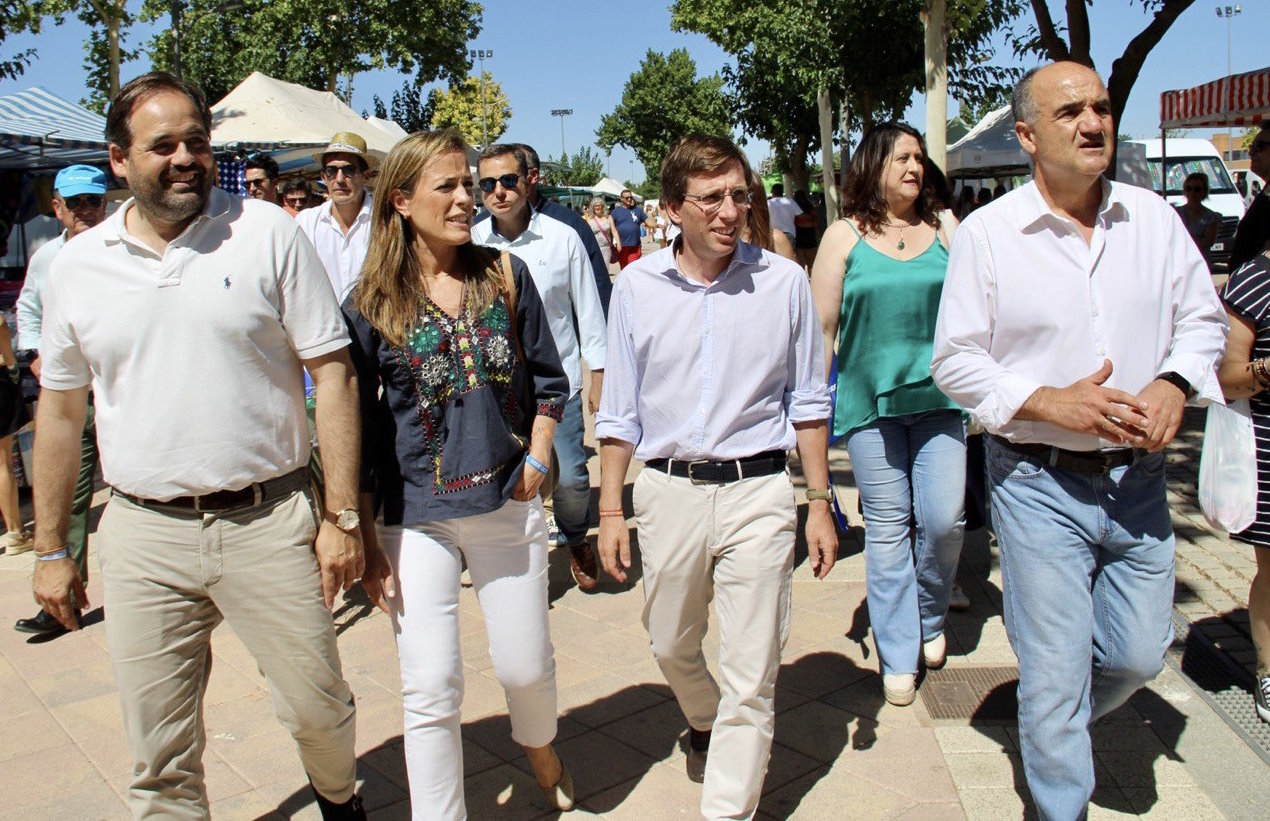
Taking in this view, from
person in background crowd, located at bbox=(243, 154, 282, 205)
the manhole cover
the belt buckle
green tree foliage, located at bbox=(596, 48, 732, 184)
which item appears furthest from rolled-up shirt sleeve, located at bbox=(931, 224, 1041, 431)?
green tree foliage, located at bbox=(596, 48, 732, 184)

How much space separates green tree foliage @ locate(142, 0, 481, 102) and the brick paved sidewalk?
37.3 metres

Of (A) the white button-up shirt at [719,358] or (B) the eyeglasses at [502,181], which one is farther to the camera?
(B) the eyeglasses at [502,181]

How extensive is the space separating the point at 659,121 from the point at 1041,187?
7379 centimetres

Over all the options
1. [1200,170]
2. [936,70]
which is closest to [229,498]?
[936,70]

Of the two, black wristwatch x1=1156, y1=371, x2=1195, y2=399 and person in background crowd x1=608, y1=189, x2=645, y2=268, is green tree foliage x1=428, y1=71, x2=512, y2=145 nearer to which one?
person in background crowd x1=608, y1=189, x2=645, y2=268

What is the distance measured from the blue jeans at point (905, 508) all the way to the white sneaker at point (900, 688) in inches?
0.9

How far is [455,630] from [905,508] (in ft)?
6.45

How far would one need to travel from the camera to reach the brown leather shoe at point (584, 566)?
229 inches

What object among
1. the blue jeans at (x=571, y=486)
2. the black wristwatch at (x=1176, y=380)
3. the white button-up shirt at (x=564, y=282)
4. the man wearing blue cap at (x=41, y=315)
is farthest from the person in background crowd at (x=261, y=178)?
the black wristwatch at (x=1176, y=380)

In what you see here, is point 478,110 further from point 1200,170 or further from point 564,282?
point 564,282

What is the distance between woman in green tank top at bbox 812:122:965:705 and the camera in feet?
14.1

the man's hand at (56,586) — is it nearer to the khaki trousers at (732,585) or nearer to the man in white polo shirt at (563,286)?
the khaki trousers at (732,585)

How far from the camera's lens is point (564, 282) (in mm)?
5781

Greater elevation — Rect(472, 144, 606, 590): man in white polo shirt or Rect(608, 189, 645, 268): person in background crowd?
Rect(608, 189, 645, 268): person in background crowd
